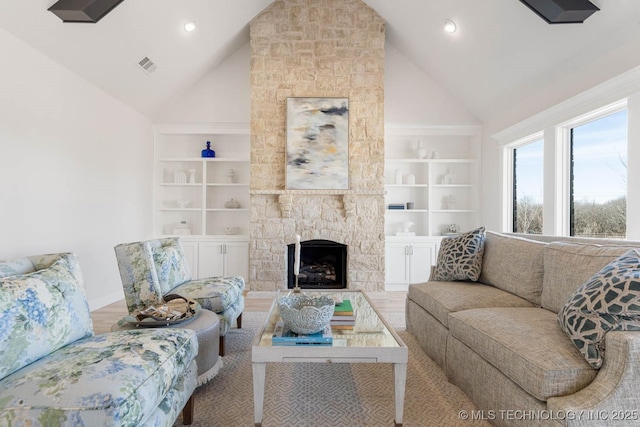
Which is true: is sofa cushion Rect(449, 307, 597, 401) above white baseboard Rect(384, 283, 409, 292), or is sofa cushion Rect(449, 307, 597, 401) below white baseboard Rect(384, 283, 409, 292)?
above

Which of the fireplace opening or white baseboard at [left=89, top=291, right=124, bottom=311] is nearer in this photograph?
white baseboard at [left=89, top=291, right=124, bottom=311]

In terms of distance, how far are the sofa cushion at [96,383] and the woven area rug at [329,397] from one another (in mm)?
524

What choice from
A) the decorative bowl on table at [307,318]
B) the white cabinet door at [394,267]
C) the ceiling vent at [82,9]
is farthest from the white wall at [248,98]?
the decorative bowl on table at [307,318]

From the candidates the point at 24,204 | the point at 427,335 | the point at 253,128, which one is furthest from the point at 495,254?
the point at 24,204

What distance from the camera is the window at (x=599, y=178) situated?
2898 mm

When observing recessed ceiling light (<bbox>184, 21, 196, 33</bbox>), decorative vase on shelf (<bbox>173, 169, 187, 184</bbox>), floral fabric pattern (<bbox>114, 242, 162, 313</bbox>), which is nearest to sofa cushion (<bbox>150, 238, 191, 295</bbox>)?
floral fabric pattern (<bbox>114, 242, 162, 313</bbox>)

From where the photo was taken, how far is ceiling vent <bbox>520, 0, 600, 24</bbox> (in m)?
2.63

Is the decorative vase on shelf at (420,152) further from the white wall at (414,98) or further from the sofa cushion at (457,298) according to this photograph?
the sofa cushion at (457,298)

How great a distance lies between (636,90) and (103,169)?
507 centimetres

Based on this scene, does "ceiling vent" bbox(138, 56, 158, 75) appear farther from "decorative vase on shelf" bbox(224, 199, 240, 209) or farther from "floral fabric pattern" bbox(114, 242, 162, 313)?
"floral fabric pattern" bbox(114, 242, 162, 313)

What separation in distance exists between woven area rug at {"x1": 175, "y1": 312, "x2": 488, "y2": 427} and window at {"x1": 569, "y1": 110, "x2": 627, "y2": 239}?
212 cm

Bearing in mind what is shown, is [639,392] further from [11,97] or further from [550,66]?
[11,97]

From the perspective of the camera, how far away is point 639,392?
1.27 m

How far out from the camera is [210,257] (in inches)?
198
